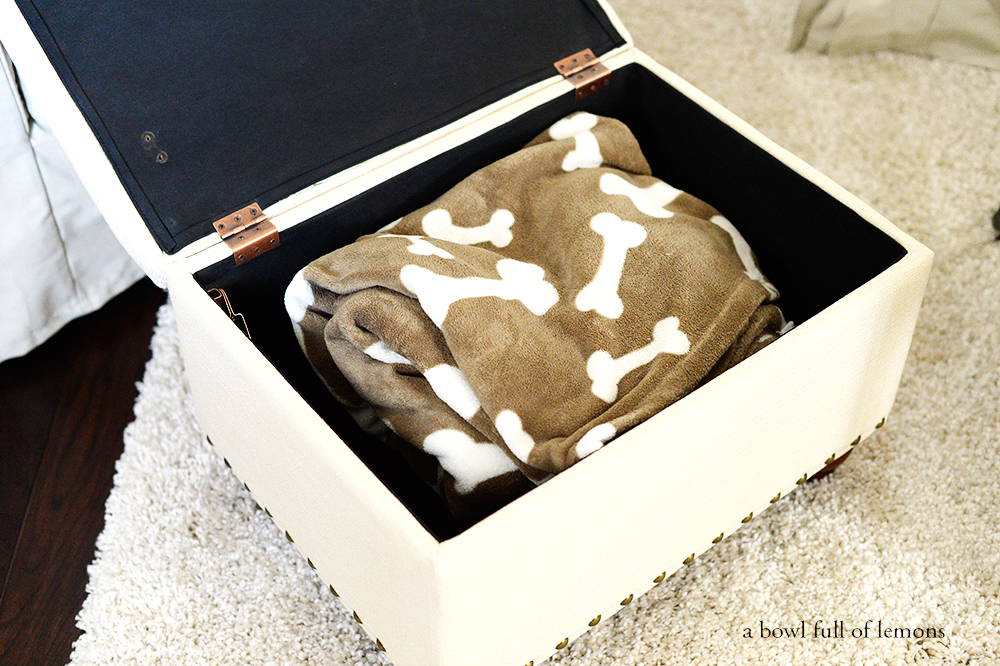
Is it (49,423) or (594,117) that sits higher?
(594,117)

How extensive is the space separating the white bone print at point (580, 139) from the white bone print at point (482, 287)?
0.16m

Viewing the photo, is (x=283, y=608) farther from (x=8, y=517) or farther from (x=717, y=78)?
(x=717, y=78)

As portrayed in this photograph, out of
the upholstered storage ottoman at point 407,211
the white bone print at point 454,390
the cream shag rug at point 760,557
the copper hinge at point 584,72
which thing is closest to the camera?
the upholstered storage ottoman at point 407,211

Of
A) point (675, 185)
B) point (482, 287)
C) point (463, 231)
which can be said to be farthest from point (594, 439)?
point (675, 185)

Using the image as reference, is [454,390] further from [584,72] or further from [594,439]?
[584,72]

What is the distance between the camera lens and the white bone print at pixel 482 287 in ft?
2.71

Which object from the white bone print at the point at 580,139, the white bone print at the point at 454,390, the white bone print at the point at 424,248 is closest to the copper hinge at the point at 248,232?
the white bone print at the point at 424,248

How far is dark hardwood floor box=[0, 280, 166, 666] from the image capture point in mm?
984

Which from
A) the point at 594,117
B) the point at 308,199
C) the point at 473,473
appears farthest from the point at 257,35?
the point at 473,473

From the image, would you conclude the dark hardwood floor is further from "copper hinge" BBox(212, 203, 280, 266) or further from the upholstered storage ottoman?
"copper hinge" BBox(212, 203, 280, 266)

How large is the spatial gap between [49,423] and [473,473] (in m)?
0.63

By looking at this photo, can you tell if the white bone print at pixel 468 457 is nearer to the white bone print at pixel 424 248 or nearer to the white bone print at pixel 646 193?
the white bone print at pixel 424 248

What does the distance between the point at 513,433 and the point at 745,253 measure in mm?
363

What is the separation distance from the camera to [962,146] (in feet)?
4.73
